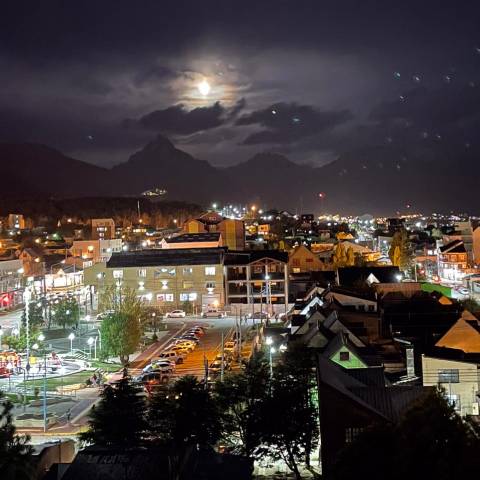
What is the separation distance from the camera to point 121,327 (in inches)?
520

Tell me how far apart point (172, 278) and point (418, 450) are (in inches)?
665

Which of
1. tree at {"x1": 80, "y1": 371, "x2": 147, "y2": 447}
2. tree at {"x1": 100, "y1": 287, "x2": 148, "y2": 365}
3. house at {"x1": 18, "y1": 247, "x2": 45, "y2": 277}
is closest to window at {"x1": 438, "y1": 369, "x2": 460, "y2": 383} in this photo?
tree at {"x1": 80, "y1": 371, "x2": 147, "y2": 447}

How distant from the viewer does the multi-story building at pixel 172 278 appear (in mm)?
20406

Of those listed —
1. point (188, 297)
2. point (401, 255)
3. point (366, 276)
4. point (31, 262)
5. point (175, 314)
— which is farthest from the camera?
point (401, 255)

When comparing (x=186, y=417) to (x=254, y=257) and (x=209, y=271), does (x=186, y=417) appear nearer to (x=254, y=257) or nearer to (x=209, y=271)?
(x=209, y=271)

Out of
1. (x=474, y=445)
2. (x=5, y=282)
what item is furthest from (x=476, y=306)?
(x=5, y=282)

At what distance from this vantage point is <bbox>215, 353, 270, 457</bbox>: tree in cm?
716

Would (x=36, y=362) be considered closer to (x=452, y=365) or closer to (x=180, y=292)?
(x=180, y=292)

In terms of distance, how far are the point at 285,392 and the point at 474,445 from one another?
3.40 metres

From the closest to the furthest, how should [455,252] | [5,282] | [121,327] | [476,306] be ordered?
[121,327], [476,306], [5,282], [455,252]

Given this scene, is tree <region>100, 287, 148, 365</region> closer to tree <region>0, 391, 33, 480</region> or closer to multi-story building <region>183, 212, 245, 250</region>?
tree <region>0, 391, 33, 480</region>

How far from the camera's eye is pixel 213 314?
19.0 metres

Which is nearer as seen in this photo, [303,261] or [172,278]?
[172,278]

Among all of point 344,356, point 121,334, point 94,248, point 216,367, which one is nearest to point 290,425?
point 344,356
